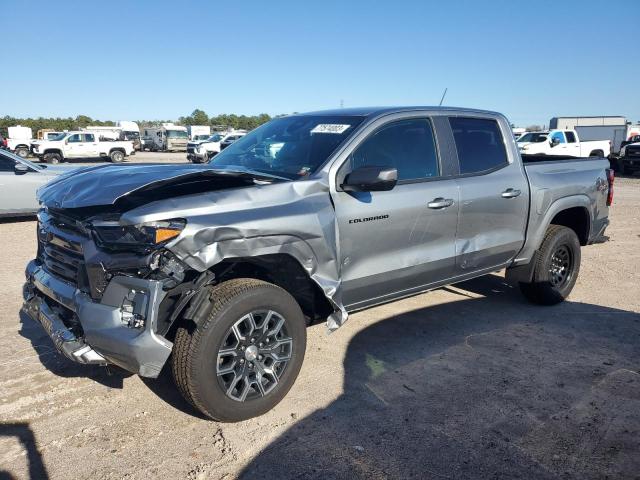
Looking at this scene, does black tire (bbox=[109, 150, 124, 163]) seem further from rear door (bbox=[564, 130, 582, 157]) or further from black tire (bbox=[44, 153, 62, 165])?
rear door (bbox=[564, 130, 582, 157])

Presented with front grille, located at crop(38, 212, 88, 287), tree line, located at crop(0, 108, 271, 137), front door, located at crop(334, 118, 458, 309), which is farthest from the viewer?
tree line, located at crop(0, 108, 271, 137)

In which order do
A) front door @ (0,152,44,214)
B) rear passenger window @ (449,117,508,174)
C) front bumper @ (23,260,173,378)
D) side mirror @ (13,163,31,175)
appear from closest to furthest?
front bumper @ (23,260,173,378), rear passenger window @ (449,117,508,174), front door @ (0,152,44,214), side mirror @ (13,163,31,175)

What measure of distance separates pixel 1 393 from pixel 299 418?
79.8 inches

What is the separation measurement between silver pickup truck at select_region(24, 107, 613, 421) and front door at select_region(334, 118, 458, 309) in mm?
12

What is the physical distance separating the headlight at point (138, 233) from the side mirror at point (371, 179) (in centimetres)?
121

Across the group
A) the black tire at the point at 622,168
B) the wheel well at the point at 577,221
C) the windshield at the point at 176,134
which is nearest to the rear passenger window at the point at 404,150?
the wheel well at the point at 577,221

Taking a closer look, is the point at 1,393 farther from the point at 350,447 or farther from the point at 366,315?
the point at 366,315

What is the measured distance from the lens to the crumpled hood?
297 centimetres

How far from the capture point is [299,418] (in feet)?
10.9

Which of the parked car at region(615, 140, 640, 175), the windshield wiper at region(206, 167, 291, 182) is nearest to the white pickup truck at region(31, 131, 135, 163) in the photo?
the parked car at region(615, 140, 640, 175)

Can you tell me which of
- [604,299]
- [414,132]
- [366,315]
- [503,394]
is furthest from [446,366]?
[604,299]

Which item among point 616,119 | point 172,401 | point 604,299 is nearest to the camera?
point 172,401

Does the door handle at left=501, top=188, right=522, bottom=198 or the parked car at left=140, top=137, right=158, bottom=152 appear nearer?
the door handle at left=501, top=188, right=522, bottom=198

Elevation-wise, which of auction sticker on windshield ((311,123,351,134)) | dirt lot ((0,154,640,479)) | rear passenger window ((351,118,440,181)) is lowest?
dirt lot ((0,154,640,479))
